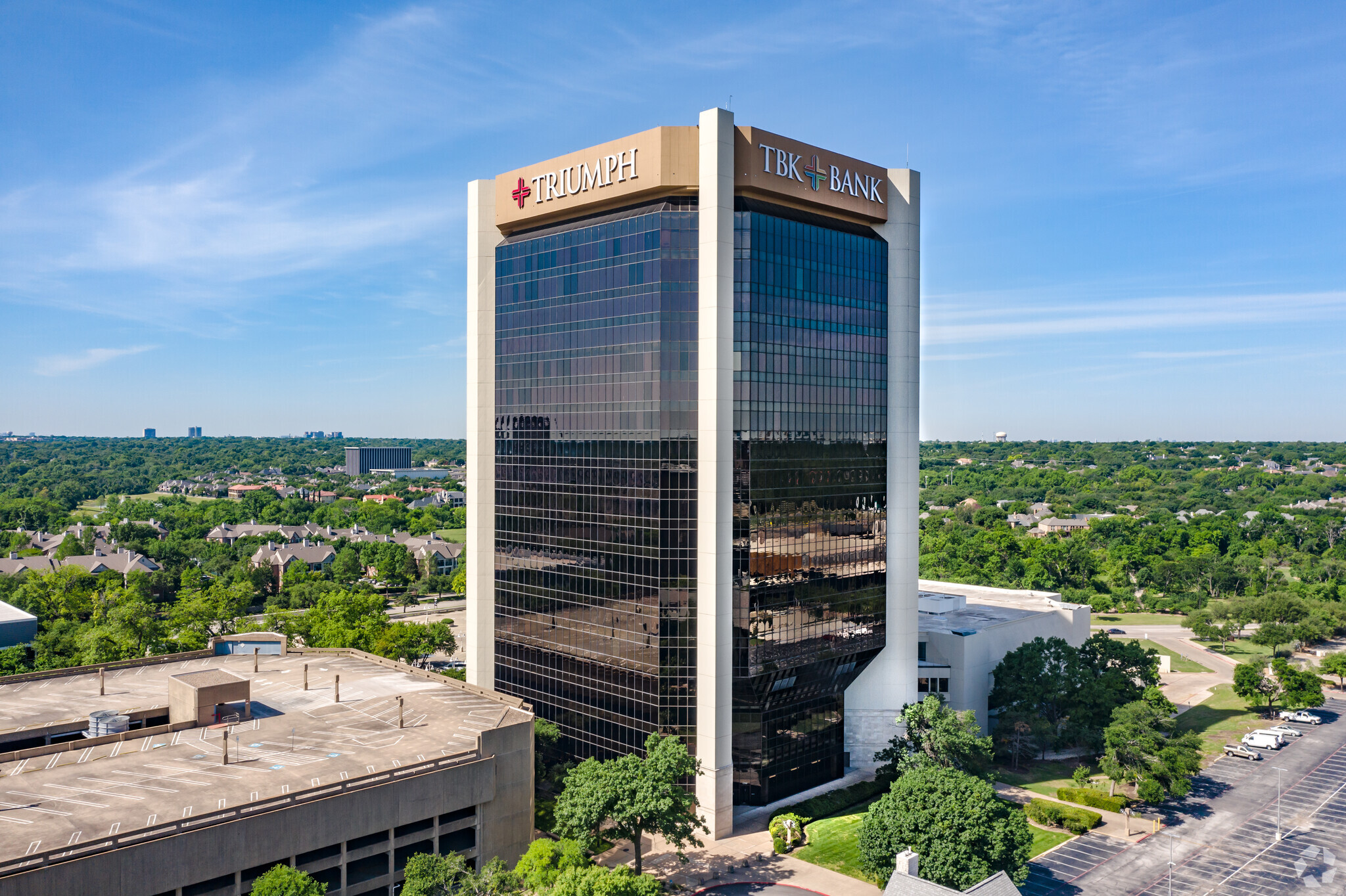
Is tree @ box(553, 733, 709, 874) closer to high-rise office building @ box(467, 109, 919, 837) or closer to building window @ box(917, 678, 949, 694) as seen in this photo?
high-rise office building @ box(467, 109, 919, 837)

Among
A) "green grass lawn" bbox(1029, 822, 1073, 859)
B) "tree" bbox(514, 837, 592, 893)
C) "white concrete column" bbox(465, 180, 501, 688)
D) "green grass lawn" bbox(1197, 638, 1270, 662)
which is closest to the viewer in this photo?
"tree" bbox(514, 837, 592, 893)

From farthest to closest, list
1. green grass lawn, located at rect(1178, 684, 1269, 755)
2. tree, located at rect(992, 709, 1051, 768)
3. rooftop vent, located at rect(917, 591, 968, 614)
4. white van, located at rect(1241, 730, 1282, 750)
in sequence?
rooftop vent, located at rect(917, 591, 968, 614), green grass lawn, located at rect(1178, 684, 1269, 755), white van, located at rect(1241, 730, 1282, 750), tree, located at rect(992, 709, 1051, 768)

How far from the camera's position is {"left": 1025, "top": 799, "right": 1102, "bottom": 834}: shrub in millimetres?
75800

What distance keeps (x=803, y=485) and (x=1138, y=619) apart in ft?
434

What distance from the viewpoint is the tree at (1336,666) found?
126000 mm

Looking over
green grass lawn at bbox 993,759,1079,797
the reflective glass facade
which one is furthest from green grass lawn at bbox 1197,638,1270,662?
the reflective glass facade

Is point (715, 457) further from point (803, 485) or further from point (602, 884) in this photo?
point (602, 884)

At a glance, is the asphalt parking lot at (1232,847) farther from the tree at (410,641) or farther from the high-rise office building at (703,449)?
the tree at (410,641)

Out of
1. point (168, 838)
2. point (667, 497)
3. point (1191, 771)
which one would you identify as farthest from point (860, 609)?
point (168, 838)

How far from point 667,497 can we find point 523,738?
74.0 ft

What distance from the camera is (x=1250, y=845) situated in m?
73.3

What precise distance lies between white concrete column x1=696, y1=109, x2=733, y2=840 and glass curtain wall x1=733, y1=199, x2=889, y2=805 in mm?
1236

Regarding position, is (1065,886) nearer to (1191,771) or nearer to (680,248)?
(1191,771)

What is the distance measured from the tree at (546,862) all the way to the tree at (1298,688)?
322ft
